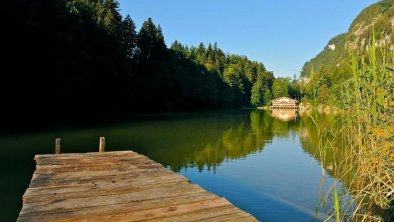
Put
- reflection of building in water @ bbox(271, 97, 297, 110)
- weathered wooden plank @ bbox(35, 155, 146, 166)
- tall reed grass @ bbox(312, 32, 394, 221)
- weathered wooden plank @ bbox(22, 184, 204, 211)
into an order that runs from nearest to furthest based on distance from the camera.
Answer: tall reed grass @ bbox(312, 32, 394, 221)
weathered wooden plank @ bbox(22, 184, 204, 211)
weathered wooden plank @ bbox(35, 155, 146, 166)
reflection of building in water @ bbox(271, 97, 297, 110)

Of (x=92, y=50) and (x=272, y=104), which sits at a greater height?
(x=92, y=50)

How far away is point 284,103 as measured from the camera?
11219cm

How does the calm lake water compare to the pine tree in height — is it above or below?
below

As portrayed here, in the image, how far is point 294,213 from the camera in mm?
7695

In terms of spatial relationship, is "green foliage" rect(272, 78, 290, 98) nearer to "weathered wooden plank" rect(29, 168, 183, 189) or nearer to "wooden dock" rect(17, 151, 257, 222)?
"weathered wooden plank" rect(29, 168, 183, 189)

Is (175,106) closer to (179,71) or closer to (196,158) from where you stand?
(179,71)

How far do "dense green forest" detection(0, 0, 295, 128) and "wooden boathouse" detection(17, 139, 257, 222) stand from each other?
55.6 ft

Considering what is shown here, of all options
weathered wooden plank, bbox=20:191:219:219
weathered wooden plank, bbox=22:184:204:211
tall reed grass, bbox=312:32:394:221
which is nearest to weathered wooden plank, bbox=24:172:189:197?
weathered wooden plank, bbox=22:184:204:211

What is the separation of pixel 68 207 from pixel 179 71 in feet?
199

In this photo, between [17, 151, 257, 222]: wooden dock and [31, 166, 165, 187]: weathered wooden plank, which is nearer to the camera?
[17, 151, 257, 222]: wooden dock

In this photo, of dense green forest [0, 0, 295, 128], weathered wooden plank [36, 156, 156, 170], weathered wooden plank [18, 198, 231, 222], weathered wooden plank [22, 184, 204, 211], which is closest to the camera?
weathered wooden plank [18, 198, 231, 222]

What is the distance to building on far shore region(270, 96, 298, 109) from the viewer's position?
11088 centimetres

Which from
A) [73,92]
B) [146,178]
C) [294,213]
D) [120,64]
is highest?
[120,64]

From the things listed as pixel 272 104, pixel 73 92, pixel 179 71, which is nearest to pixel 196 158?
pixel 73 92
